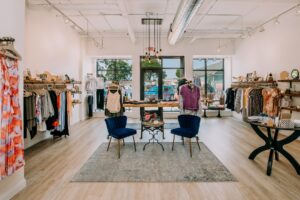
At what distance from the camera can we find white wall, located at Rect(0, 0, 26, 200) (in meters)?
2.66

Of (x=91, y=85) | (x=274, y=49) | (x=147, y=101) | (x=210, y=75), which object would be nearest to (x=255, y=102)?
(x=274, y=49)

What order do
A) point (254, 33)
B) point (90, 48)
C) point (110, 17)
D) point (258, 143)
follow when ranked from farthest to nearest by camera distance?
point (90, 48), point (254, 33), point (110, 17), point (258, 143)

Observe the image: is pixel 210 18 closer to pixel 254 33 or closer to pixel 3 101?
pixel 254 33

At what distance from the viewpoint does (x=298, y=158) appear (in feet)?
14.0

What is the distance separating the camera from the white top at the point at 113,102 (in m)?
6.09

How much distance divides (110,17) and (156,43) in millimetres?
3282

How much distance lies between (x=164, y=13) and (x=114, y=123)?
389 centimetres

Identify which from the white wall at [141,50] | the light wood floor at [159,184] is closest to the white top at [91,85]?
the white wall at [141,50]

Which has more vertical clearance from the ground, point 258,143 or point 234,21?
point 234,21

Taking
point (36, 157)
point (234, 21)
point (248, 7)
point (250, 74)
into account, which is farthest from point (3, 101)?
point (250, 74)

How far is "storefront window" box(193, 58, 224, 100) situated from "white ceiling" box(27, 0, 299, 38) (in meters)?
2.55

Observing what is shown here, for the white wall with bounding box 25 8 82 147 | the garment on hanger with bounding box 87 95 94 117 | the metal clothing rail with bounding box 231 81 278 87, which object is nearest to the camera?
the white wall with bounding box 25 8 82 147

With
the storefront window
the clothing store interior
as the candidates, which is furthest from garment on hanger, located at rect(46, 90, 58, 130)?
the storefront window

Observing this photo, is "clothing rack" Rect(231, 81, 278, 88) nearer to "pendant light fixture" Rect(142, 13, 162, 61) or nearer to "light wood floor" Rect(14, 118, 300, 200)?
"light wood floor" Rect(14, 118, 300, 200)
